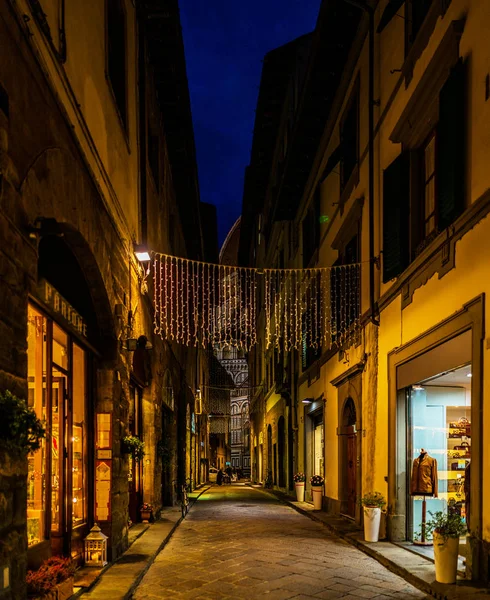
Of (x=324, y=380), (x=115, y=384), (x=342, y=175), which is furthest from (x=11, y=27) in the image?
(x=324, y=380)

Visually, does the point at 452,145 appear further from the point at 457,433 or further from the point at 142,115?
the point at 142,115

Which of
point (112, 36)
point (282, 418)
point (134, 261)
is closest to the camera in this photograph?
point (112, 36)

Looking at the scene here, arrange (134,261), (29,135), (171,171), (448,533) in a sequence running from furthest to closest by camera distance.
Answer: (171,171) < (134,261) < (448,533) < (29,135)

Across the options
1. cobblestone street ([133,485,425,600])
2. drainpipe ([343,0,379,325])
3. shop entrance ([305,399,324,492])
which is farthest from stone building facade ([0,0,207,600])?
shop entrance ([305,399,324,492])

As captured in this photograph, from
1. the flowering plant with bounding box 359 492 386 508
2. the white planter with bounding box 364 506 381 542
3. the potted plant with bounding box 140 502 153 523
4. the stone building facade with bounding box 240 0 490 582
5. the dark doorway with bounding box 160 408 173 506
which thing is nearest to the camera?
the stone building facade with bounding box 240 0 490 582

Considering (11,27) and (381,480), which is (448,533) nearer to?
(381,480)

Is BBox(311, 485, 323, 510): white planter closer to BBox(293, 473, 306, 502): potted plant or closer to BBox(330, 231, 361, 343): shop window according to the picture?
BBox(293, 473, 306, 502): potted plant

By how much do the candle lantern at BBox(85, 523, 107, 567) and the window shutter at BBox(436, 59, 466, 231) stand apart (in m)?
5.83

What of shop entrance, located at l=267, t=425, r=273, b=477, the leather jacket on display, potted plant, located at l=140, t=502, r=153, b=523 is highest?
the leather jacket on display

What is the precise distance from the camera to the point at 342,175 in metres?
15.7

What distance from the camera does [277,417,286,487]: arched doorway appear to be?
28.0 metres

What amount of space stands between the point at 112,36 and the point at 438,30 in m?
4.83

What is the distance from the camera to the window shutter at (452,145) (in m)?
8.23

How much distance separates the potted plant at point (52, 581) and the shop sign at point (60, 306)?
2.54 metres
